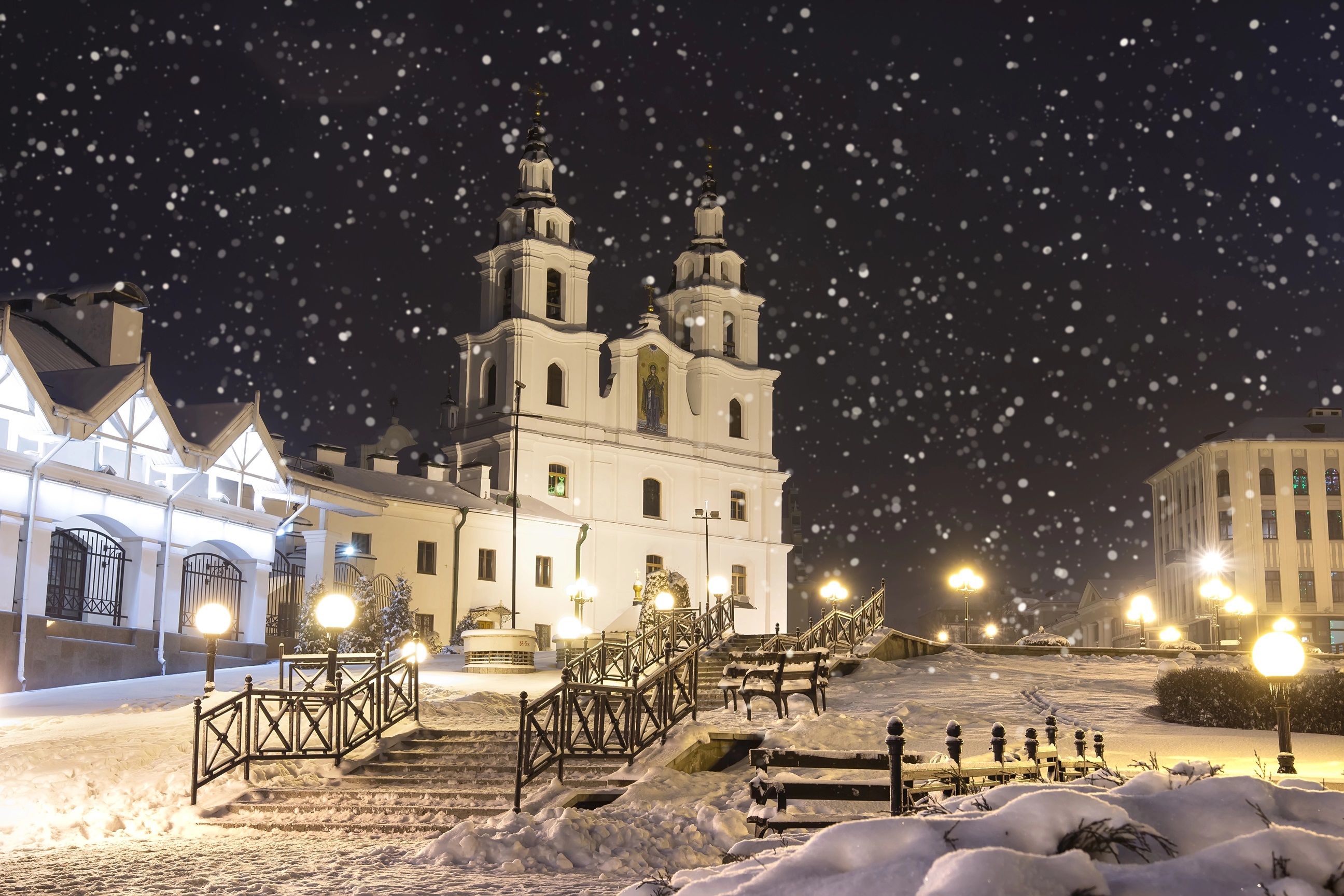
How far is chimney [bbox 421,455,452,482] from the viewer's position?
54969 millimetres

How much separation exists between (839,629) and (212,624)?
15794 mm

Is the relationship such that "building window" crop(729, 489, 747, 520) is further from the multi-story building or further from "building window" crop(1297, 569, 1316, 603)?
"building window" crop(1297, 569, 1316, 603)

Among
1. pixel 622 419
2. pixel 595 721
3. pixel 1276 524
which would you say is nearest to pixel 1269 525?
pixel 1276 524

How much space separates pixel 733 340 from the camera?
6938cm

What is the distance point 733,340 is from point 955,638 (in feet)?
159

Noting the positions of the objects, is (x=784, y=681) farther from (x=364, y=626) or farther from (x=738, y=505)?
(x=738, y=505)

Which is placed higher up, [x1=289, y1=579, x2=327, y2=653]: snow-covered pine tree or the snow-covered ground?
[x1=289, y1=579, x2=327, y2=653]: snow-covered pine tree

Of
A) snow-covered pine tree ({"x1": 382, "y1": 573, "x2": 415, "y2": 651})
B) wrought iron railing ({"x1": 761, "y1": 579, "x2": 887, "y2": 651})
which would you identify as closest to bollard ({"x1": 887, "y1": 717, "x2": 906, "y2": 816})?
wrought iron railing ({"x1": 761, "y1": 579, "x2": 887, "y2": 651})

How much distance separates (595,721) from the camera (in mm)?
14859

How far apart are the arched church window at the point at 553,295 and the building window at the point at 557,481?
296 inches

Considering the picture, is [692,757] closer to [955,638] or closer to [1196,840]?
[1196,840]

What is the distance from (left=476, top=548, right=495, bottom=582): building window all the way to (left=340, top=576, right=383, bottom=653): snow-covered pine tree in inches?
489

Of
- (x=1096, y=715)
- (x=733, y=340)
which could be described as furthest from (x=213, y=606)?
(x=733, y=340)

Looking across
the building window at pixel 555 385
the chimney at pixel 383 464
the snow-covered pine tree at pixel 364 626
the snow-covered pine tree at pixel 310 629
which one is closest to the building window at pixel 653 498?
the building window at pixel 555 385
